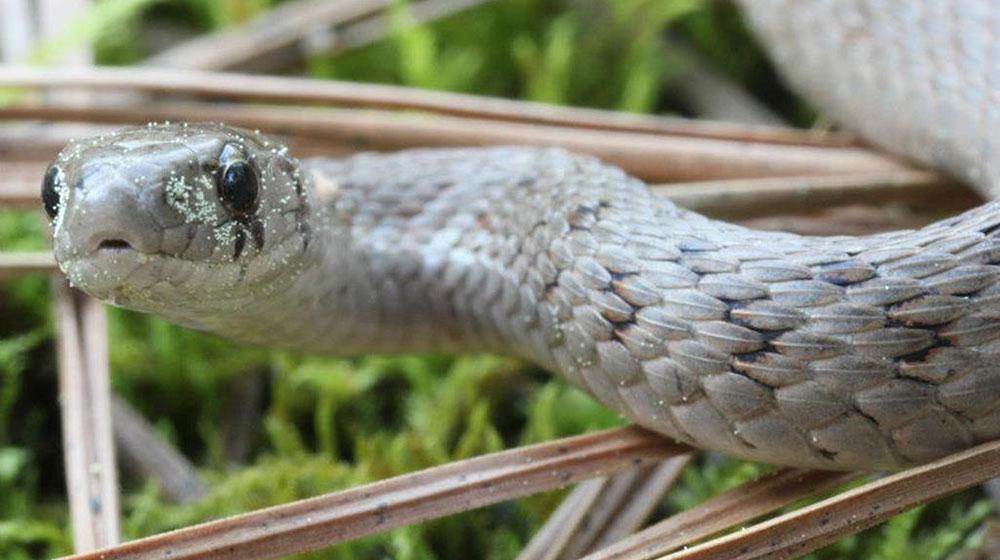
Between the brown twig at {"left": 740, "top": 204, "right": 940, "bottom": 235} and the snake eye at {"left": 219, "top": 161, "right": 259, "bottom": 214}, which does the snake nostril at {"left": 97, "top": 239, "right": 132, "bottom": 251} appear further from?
the brown twig at {"left": 740, "top": 204, "right": 940, "bottom": 235}

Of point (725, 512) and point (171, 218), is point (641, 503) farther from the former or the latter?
point (171, 218)

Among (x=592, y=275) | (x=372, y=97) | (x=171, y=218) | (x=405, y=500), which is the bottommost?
(x=405, y=500)

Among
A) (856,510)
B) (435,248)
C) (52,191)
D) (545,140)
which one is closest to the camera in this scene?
(856,510)

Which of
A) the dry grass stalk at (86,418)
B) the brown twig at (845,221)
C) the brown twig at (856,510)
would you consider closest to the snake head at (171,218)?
the dry grass stalk at (86,418)

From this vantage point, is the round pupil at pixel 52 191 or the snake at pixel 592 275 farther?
the round pupil at pixel 52 191

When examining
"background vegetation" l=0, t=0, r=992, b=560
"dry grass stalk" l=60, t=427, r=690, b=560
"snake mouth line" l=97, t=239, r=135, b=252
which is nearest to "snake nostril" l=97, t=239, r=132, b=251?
"snake mouth line" l=97, t=239, r=135, b=252

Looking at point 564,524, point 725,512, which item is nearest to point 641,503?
point 564,524

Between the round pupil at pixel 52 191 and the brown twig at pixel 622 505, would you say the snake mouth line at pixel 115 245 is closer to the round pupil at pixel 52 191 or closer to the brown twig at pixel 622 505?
the round pupil at pixel 52 191

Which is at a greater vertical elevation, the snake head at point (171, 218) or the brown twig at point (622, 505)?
the snake head at point (171, 218)
